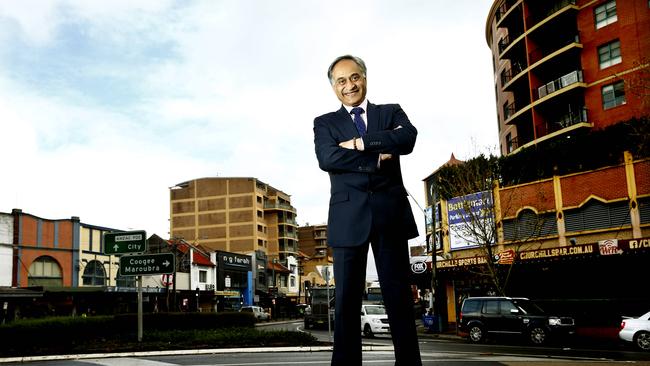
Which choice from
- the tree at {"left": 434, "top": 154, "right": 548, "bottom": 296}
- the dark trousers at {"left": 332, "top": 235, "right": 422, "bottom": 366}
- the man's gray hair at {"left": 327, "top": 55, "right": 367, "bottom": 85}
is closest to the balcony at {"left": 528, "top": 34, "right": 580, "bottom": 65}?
the tree at {"left": 434, "top": 154, "right": 548, "bottom": 296}

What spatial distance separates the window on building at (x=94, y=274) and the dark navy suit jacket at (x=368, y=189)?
4953 centimetres

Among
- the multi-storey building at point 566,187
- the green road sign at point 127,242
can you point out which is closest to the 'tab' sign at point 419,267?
the multi-storey building at point 566,187

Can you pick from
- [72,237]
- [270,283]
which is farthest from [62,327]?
[270,283]

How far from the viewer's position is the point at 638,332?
19406 millimetres

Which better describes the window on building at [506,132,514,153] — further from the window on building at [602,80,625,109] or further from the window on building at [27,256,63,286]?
the window on building at [27,256,63,286]

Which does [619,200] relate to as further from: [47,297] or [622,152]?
[47,297]

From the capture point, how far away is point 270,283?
281 feet

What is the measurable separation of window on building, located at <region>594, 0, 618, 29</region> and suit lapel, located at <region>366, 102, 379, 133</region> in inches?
1535

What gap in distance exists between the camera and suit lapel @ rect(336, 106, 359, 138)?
4.10 m

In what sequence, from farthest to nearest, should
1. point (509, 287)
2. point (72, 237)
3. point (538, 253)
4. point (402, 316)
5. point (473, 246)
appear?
point (72, 237) < point (473, 246) < point (509, 287) < point (538, 253) < point (402, 316)

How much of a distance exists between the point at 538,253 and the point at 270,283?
197 feet

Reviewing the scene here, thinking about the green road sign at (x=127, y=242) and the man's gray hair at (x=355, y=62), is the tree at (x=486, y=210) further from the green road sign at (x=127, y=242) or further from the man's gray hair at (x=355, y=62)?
the man's gray hair at (x=355, y=62)

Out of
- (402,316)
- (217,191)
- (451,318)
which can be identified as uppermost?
(217,191)

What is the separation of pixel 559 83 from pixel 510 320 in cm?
2349
